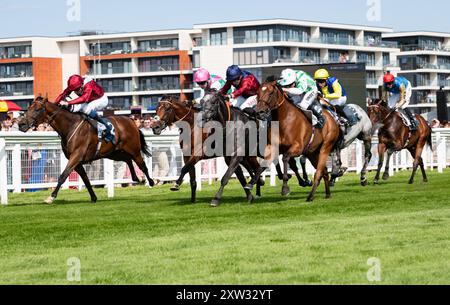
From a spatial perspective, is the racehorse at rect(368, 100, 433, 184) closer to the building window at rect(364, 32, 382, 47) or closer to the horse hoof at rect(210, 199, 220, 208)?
the horse hoof at rect(210, 199, 220, 208)

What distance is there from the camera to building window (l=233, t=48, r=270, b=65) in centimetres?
9494

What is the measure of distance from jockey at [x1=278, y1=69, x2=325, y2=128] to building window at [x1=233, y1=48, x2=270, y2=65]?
78991 mm

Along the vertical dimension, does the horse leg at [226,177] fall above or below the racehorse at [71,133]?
below

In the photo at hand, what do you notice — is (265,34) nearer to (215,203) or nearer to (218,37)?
(218,37)

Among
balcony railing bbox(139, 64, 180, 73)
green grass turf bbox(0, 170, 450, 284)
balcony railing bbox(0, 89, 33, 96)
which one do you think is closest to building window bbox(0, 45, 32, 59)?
balcony railing bbox(0, 89, 33, 96)

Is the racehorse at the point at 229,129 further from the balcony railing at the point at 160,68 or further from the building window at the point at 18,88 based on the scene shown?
the building window at the point at 18,88

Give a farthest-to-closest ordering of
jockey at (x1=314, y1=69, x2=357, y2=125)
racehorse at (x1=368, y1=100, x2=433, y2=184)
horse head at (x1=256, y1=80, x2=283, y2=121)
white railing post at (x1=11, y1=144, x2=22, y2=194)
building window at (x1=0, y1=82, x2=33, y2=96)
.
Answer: building window at (x1=0, y1=82, x2=33, y2=96), racehorse at (x1=368, y1=100, x2=433, y2=184), white railing post at (x1=11, y1=144, x2=22, y2=194), jockey at (x1=314, y1=69, x2=357, y2=125), horse head at (x1=256, y1=80, x2=283, y2=121)

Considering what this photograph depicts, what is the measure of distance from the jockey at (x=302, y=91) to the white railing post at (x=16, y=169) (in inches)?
205

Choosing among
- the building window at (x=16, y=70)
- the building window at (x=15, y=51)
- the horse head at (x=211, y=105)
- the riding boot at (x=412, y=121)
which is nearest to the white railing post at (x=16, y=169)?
the horse head at (x=211, y=105)

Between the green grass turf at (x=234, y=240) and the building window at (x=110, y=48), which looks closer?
the green grass turf at (x=234, y=240)

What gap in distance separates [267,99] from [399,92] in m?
7.27

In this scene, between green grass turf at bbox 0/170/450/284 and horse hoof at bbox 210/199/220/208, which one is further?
horse hoof at bbox 210/199/220/208

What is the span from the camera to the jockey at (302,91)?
15.3 meters

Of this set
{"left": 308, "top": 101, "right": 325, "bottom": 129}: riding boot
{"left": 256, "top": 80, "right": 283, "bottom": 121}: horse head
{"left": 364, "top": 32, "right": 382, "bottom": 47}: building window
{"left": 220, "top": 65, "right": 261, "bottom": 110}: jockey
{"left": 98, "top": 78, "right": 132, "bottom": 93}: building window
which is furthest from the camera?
{"left": 364, "top": 32, "right": 382, "bottom": 47}: building window
